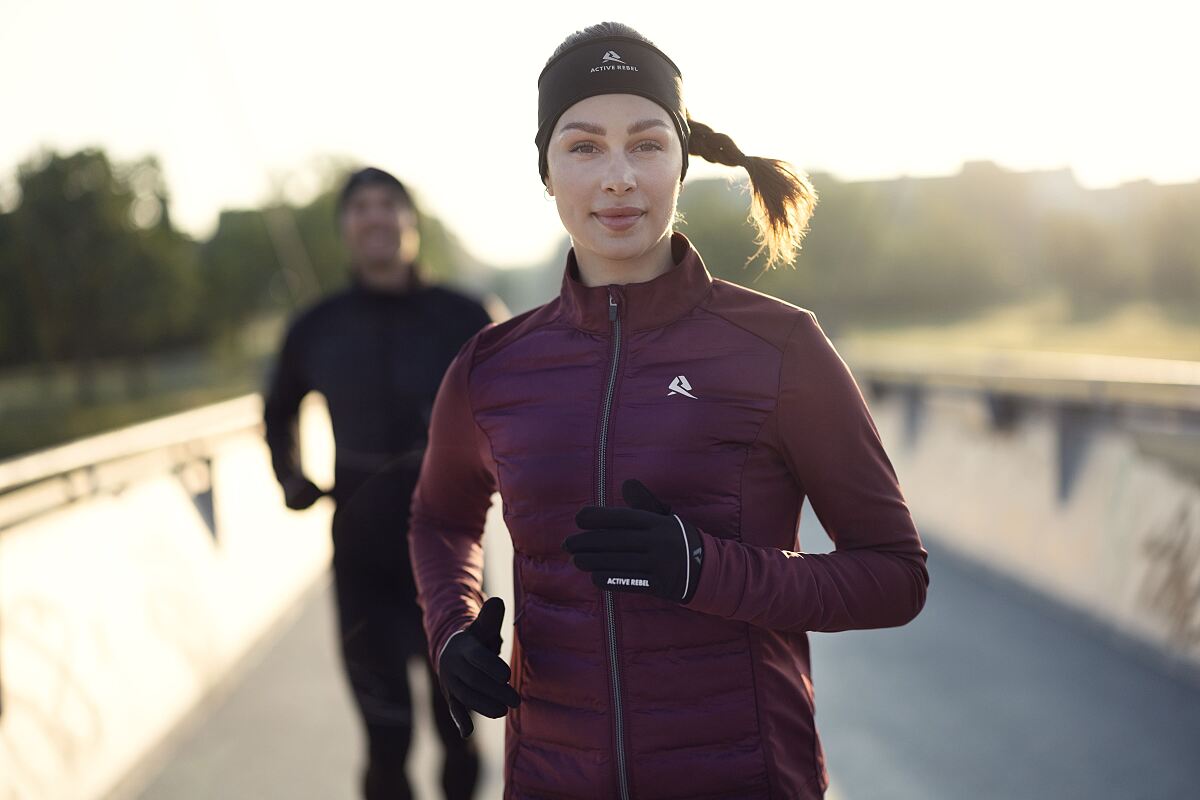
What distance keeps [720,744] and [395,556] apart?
2.43m

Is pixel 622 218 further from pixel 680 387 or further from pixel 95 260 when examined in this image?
pixel 95 260

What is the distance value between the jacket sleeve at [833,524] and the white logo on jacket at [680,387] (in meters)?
0.15

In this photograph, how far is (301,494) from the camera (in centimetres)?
444

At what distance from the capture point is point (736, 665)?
1936 mm

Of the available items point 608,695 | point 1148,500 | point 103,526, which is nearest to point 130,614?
point 103,526

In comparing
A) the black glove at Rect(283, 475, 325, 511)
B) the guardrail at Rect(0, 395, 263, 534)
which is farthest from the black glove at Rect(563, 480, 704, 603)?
the guardrail at Rect(0, 395, 263, 534)

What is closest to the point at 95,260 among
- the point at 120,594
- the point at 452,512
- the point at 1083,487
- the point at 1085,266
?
the point at 120,594

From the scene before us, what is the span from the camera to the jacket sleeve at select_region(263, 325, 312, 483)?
457cm

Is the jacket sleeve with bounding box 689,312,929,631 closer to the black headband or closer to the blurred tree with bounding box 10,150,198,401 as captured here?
the black headband

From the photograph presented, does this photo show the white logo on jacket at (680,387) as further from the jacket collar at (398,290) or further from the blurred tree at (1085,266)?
the blurred tree at (1085,266)

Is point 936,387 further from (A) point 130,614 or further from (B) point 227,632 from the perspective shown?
(A) point 130,614

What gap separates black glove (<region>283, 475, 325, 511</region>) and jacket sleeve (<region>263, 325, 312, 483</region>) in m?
0.08

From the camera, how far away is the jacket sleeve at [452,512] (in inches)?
89.5

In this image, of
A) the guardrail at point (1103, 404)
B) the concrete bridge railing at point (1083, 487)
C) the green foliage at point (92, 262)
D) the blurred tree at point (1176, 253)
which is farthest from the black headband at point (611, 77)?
the blurred tree at point (1176, 253)
